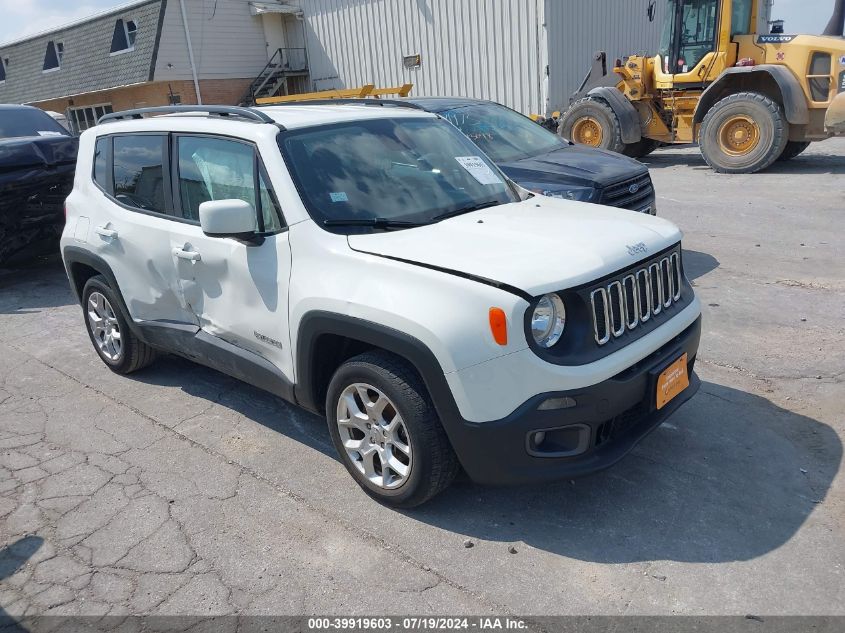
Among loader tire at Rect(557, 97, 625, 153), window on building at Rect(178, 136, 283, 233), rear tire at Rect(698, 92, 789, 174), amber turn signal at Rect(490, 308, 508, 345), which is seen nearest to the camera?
amber turn signal at Rect(490, 308, 508, 345)

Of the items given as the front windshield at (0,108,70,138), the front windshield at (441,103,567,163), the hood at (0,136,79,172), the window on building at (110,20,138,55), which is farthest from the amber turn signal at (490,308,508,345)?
the window on building at (110,20,138,55)

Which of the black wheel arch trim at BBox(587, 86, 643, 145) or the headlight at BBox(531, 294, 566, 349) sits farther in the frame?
the black wheel arch trim at BBox(587, 86, 643, 145)

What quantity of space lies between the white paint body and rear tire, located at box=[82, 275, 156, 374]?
1.14 feet

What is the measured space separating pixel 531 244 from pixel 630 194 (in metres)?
3.72

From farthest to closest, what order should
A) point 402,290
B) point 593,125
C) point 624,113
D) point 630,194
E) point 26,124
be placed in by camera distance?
point 593,125 < point 624,113 < point 26,124 < point 630,194 < point 402,290

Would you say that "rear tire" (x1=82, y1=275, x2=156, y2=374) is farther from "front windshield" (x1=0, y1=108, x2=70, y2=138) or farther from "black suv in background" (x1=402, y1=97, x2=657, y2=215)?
"front windshield" (x1=0, y1=108, x2=70, y2=138)

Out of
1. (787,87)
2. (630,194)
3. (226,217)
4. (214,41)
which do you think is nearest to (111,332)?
(226,217)

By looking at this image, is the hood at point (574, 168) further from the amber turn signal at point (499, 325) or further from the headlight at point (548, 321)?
the amber turn signal at point (499, 325)

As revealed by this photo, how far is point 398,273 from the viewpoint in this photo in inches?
117

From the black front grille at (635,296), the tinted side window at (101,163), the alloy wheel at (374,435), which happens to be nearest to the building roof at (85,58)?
the tinted side window at (101,163)

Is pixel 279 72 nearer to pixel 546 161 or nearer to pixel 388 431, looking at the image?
pixel 546 161

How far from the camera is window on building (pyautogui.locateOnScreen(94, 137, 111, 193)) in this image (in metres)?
4.79

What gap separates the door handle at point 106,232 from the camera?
4.59 m

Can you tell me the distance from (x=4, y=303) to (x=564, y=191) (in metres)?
6.26
